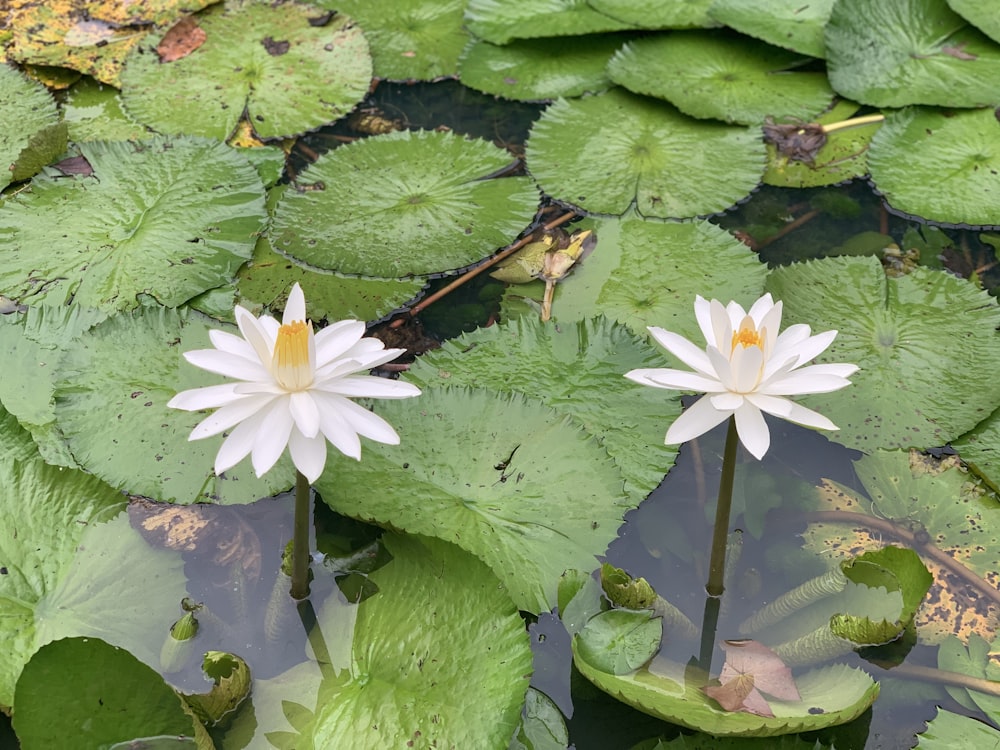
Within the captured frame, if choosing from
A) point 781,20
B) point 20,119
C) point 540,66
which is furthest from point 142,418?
point 781,20

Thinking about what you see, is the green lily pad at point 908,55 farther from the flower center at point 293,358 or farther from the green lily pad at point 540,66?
the flower center at point 293,358

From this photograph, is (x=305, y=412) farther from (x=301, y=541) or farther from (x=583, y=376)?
(x=583, y=376)

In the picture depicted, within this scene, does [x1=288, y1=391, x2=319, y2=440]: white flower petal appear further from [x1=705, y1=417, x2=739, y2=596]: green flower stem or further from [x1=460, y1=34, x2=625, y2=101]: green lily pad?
[x1=460, y1=34, x2=625, y2=101]: green lily pad

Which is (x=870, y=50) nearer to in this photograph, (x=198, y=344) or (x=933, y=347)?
(x=933, y=347)

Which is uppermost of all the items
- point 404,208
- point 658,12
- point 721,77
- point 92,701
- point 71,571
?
point 658,12

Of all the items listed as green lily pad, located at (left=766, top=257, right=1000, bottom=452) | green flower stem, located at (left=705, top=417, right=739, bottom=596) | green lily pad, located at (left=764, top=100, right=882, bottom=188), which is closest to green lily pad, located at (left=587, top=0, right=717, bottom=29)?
green lily pad, located at (left=764, top=100, right=882, bottom=188)

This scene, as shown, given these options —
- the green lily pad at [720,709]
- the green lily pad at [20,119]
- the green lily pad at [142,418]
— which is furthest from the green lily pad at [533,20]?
the green lily pad at [720,709]

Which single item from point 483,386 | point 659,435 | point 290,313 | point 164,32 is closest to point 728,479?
point 659,435
